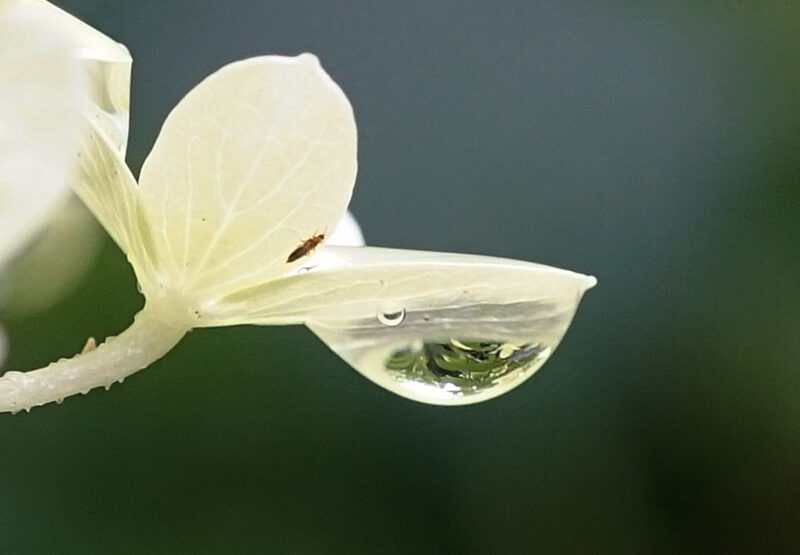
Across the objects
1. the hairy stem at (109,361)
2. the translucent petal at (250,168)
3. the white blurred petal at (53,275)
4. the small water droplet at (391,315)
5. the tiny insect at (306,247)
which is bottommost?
the white blurred petal at (53,275)

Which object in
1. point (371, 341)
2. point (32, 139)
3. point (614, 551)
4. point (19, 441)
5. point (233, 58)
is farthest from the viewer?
point (233, 58)

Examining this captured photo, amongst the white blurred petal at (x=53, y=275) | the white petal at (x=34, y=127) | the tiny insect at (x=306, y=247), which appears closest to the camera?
the white petal at (x=34, y=127)

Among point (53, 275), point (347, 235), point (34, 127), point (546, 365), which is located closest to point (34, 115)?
point (34, 127)

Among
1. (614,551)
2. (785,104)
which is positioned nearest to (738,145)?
(785,104)

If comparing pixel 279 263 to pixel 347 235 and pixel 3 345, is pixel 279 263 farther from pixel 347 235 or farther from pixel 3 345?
pixel 3 345

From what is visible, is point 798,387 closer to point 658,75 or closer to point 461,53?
point 658,75

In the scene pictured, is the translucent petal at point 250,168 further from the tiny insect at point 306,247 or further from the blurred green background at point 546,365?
the blurred green background at point 546,365

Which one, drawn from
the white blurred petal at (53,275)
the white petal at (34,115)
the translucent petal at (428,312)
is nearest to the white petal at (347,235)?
the translucent petal at (428,312)
